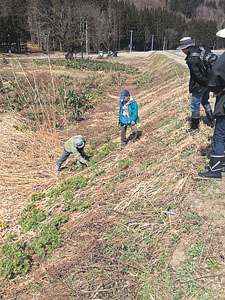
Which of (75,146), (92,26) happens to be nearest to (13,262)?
(75,146)

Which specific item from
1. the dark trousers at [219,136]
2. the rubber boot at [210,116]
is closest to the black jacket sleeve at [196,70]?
the rubber boot at [210,116]

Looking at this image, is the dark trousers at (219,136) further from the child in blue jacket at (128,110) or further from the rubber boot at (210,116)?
the child in blue jacket at (128,110)

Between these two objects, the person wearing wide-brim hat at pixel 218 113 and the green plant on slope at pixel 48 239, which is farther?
the green plant on slope at pixel 48 239

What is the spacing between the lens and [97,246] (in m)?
3.18

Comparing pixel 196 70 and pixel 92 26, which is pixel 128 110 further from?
pixel 92 26

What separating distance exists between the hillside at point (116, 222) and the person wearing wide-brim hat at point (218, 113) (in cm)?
21

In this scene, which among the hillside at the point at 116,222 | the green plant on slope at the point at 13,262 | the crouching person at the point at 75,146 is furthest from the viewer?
the crouching person at the point at 75,146

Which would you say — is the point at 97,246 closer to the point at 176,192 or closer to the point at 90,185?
the point at 176,192

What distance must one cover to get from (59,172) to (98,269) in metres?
3.11

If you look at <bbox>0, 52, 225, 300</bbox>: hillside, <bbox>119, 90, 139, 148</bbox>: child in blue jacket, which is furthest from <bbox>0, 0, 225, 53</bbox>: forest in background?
<bbox>0, 52, 225, 300</bbox>: hillside

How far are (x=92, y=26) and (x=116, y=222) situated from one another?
53.4 meters

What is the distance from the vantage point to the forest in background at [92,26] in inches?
1185

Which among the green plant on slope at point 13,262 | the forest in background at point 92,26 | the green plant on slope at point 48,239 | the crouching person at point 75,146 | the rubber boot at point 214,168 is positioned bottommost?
the green plant on slope at point 13,262

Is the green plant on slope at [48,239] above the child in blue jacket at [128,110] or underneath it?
underneath
